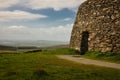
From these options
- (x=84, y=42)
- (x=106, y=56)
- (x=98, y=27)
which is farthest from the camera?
(x=84, y=42)

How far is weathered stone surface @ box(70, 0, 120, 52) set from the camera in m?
24.3

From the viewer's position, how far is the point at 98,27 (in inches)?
1034

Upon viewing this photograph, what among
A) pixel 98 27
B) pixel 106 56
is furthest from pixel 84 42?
pixel 106 56

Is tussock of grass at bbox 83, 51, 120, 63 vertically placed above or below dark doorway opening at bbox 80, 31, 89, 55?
below

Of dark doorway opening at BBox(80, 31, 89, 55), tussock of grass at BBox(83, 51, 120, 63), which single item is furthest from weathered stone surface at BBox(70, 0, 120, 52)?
tussock of grass at BBox(83, 51, 120, 63)

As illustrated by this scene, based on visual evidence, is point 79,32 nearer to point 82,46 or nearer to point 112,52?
point 82,46

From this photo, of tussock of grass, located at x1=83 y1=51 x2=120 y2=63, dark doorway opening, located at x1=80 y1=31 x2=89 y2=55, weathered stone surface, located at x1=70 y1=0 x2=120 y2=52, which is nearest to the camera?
tussock of grass, located at x1=83 y1=51 x2=120 y2=63

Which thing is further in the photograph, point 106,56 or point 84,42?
point 84,42

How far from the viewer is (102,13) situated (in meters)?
26.1

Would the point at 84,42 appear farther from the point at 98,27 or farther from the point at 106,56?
the point at 106,56

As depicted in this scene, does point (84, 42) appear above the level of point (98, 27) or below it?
below

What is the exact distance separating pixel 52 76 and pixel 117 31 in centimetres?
1282

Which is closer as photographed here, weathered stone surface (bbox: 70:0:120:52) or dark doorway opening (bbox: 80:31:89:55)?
weathered stone surface (bbox: 70:0:120:52)

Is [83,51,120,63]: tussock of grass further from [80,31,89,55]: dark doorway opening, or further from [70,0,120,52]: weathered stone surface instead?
[80,31,89,55]: dark doorway opening
